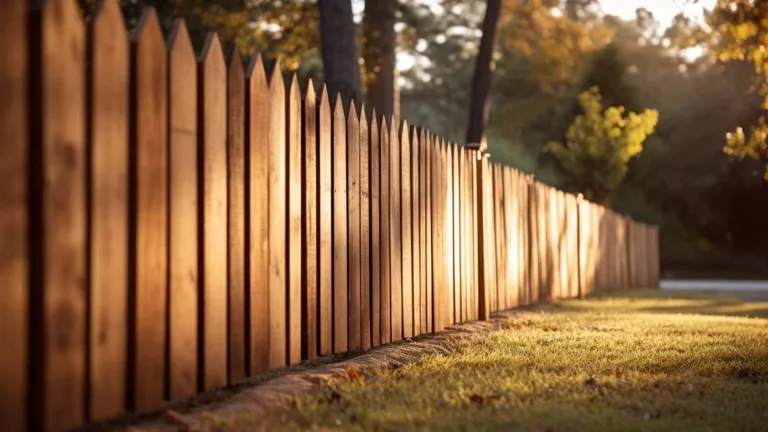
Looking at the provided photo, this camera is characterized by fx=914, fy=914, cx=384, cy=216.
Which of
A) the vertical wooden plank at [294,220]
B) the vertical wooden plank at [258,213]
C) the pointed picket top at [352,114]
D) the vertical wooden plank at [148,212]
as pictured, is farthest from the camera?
the pointed picket top at [352,114]

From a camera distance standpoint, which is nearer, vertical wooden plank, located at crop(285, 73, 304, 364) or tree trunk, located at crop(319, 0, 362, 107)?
vertical wooden plank, located at crop(285, 73, 304, 364)

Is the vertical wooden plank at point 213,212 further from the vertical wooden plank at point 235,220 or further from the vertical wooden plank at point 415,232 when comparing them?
the vertical wooden plank at point 415,232

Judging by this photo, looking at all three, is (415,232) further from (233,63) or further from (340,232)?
(233,63)

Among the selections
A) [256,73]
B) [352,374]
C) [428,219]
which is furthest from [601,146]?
[256,73]

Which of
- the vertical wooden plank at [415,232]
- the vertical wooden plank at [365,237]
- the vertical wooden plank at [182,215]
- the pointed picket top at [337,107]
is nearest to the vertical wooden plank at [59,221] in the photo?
the vertical wooden plank at [182,215]

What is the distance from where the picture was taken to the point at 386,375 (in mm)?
5238

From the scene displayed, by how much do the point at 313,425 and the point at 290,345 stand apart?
1.40 metres

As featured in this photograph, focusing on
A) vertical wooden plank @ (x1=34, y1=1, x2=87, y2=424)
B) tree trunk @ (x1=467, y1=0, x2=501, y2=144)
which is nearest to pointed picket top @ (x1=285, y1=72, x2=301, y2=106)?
vertical wooden plank @ (x1=34, y1=1, x2=87, y2=424)

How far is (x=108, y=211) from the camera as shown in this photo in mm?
3678

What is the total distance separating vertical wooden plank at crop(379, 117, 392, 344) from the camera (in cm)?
663

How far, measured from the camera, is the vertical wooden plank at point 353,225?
6047 millimetres

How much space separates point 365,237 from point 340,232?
1.55 ft

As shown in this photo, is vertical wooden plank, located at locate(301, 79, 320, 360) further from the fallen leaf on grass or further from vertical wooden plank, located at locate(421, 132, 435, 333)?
vertical wooden plank, located at locate(421, 132, 435, 333)

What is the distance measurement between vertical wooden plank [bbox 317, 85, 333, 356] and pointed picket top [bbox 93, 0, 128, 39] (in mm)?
1908
